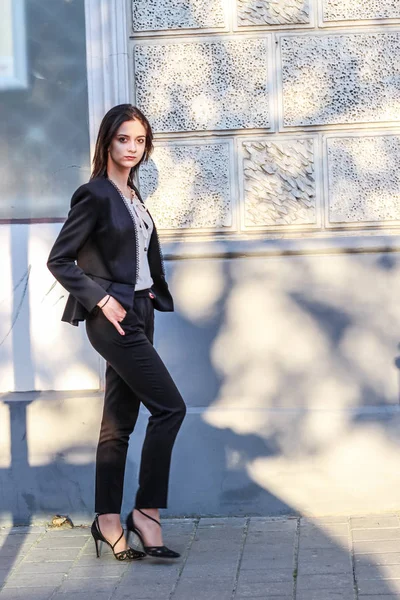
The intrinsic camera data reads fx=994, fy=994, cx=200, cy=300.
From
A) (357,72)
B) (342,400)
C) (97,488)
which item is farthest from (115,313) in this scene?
(357,72)

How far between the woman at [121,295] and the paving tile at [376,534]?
36.5 inches

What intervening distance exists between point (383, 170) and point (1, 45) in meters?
2.24

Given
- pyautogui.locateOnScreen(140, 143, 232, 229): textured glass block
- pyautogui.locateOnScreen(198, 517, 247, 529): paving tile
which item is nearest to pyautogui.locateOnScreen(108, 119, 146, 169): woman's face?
pyautogui.locateOnScreen(140, 143, 232, 229): textured glass block

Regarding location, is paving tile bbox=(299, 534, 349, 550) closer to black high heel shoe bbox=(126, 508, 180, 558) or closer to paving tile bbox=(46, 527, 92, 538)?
black high heel shoe bbox=(126, 508, 180, 558)

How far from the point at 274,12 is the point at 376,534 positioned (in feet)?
8.84

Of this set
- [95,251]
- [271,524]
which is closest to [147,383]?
[95,251]

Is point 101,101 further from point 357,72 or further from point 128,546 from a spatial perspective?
point 128,546

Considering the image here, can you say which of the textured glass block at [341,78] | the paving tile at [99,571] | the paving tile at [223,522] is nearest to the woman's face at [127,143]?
the textured glass block at [341,78]

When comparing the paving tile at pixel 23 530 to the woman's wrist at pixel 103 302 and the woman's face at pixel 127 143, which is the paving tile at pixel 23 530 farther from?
the woman's face at pixel 127 143

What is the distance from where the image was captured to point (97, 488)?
449 cm

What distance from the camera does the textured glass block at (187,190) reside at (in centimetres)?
528

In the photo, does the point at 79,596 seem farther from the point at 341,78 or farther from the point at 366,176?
the point at 341,78

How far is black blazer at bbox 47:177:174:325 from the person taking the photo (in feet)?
13.7

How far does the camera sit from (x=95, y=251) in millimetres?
4297
